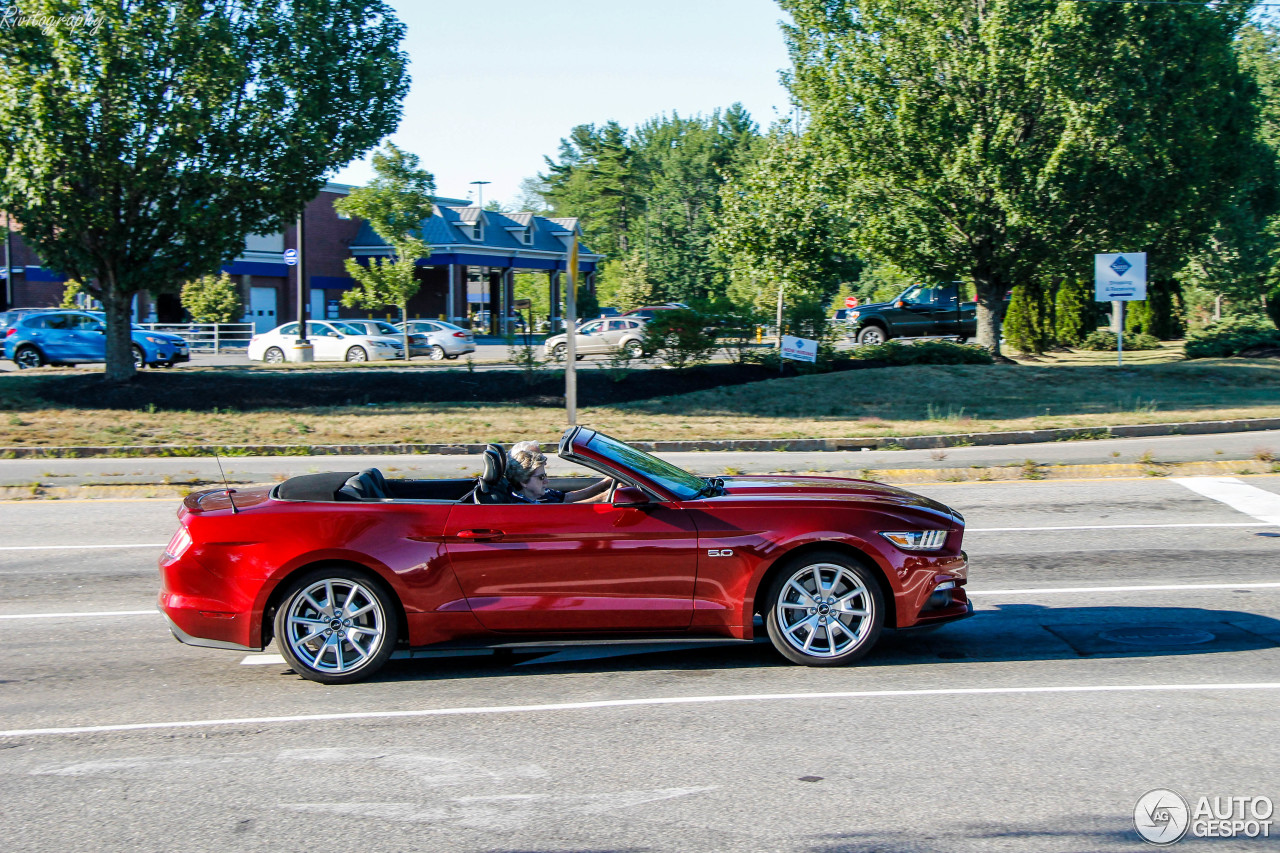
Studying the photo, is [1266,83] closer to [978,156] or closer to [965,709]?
[978,156]

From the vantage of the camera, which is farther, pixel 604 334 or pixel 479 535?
pixel 604 334

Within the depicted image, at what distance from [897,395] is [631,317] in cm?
2018

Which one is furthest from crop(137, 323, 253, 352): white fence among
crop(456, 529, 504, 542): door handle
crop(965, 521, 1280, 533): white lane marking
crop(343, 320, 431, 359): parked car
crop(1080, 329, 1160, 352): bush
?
crop(456, 529, 504, 542): door handle

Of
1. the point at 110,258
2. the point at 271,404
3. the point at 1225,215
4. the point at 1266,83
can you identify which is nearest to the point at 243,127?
the point at 110,258

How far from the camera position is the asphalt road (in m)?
4.40

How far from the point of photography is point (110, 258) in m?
22.6

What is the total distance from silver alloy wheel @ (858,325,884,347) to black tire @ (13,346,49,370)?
2500 centimetres

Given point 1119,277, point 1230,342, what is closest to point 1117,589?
point 1119,277

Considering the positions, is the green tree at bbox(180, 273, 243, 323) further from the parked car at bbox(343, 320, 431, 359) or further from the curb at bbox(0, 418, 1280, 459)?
the curb at bbox(0, 418, 1280, 459)

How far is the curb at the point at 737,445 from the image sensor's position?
17703 millimetres

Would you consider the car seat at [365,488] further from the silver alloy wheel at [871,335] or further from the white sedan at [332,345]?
the white sedan at [332,345]

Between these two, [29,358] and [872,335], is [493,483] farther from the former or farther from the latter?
[29,358]

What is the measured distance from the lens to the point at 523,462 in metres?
6.92

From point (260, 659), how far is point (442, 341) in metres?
33.3
